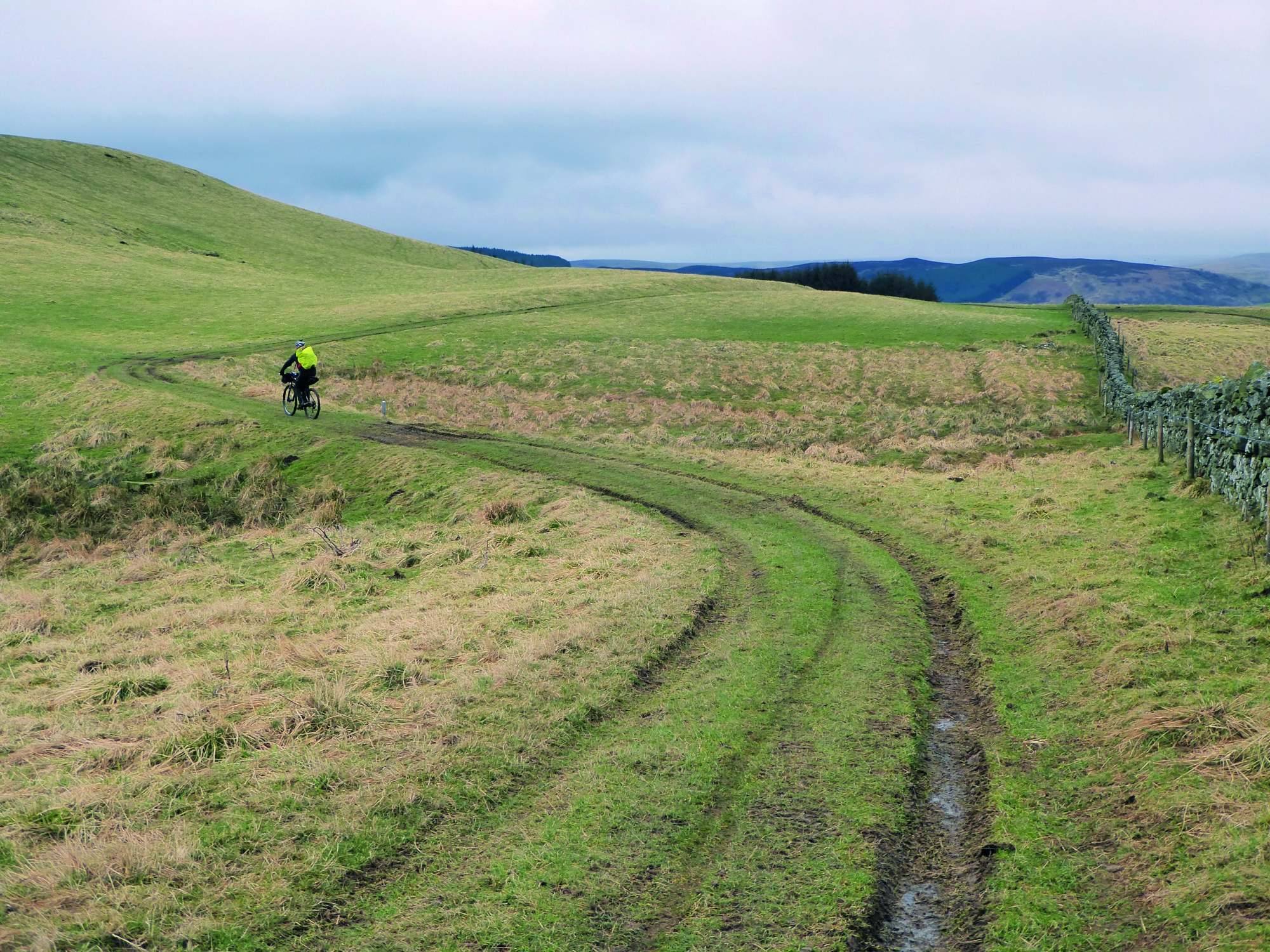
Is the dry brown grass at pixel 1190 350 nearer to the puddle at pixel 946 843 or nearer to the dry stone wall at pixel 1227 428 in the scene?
the dry stone wall at pixel 1227 428

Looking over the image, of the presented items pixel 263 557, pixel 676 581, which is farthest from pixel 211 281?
pixel 676 581

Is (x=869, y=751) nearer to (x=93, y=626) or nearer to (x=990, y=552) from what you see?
(x=990, y=552)

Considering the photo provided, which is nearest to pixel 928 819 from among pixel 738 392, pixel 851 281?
pixel 738 392

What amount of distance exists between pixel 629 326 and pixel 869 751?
54856 millimetres

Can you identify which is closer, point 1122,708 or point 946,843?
point 946,843

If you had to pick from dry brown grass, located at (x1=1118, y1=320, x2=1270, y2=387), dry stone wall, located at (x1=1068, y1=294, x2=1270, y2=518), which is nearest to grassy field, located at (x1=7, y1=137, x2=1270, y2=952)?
dry stone wall, located at (x1=1068, y1=294, x2=1270, y2=518)

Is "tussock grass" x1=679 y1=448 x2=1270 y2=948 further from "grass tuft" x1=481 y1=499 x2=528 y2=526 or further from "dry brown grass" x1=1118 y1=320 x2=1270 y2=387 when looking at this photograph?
"dry brown grass" x1=1118 y1=320 x2=1270 y2=387

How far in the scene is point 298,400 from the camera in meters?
34.0

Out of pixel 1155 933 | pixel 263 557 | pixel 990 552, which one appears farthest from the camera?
pixel 263 557

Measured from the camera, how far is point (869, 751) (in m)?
9.29

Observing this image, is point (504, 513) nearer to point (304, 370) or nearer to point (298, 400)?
point (304, 370)

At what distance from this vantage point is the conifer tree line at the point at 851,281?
141875mm

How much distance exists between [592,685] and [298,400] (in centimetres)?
2707

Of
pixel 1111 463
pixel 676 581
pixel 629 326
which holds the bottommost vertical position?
pixel 676 581
